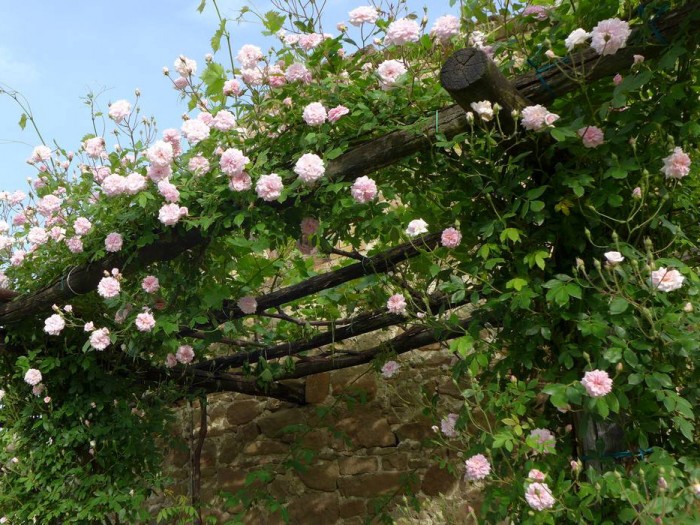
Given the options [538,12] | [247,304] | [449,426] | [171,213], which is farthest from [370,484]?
[538,12]

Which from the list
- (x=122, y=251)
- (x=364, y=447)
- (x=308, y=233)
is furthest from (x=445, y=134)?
(x=364, y=447)

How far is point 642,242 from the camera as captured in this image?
279cm

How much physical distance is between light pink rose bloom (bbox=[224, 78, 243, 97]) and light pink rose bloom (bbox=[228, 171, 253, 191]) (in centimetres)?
37

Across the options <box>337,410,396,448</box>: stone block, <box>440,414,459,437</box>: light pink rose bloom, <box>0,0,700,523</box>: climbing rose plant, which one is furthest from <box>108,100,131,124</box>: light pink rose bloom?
<box>337,410,396,448</box>: stone block

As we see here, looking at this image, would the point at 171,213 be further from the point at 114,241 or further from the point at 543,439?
the point at 543,439

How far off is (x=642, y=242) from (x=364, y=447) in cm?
262

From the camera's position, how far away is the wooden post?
247cm

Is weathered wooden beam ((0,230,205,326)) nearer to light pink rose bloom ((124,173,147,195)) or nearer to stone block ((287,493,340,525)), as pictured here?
light pink rose bloom ((124,173,147,195))

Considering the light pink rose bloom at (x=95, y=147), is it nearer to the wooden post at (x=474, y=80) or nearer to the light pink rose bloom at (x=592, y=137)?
the wooden post at (x=474, y=80)

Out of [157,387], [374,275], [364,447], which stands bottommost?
[364,447]

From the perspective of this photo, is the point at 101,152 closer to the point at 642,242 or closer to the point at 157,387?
the point at 157,387

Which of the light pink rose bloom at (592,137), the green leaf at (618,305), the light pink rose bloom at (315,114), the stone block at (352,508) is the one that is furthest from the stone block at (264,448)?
the light pink rose bloom at (592,137)

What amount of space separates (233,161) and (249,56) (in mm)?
466

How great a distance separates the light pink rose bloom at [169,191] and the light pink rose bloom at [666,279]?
74.8 inches
